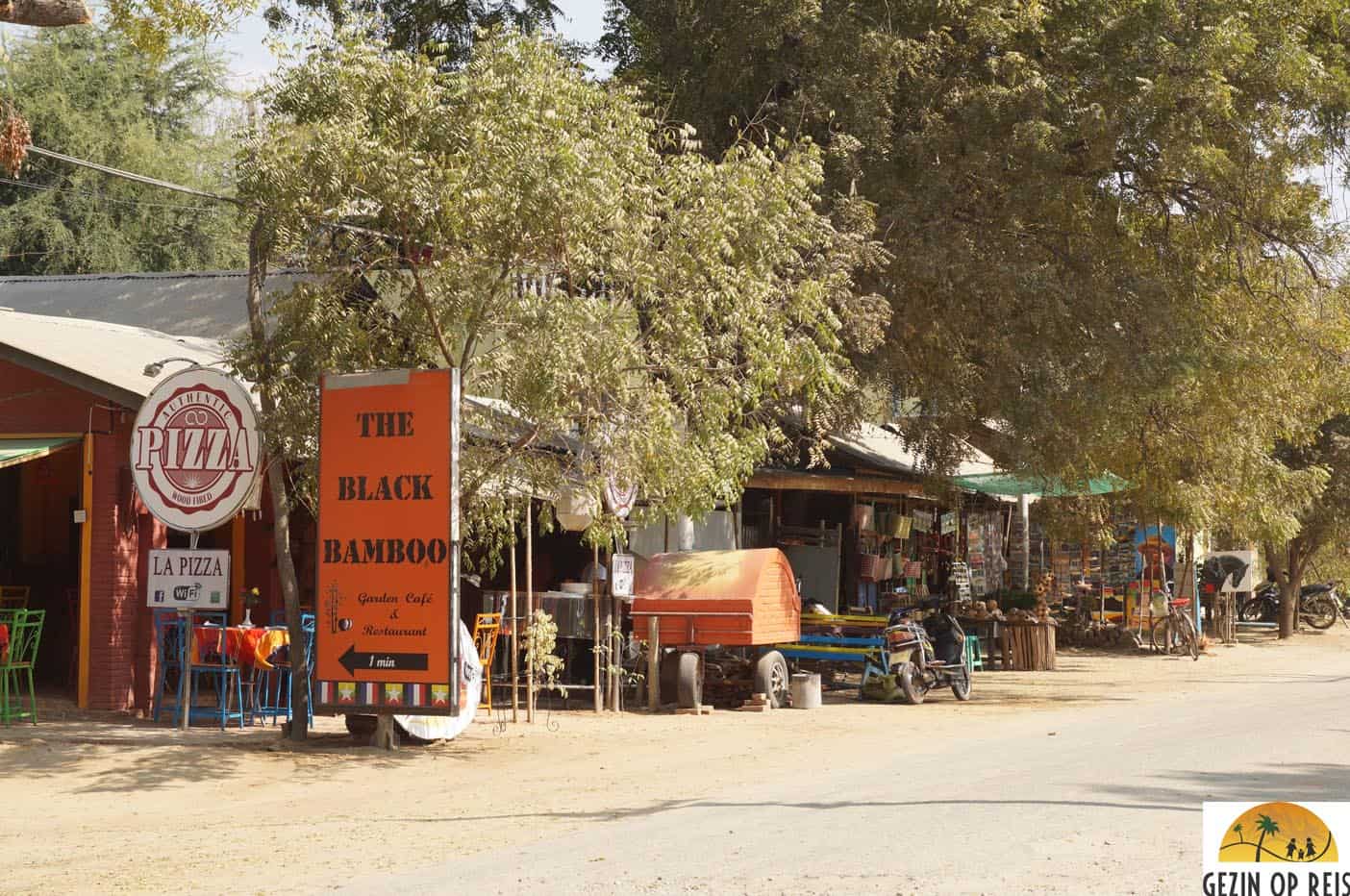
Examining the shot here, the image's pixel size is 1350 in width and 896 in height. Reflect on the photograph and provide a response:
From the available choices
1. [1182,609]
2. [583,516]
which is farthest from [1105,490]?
[583,516]

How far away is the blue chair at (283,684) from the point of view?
44.5ft

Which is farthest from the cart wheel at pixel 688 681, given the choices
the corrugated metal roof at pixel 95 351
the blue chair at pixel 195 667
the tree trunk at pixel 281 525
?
the corrugated metal roof at pixel 95 351

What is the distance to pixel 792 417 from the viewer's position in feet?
68.9

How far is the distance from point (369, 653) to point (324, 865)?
4285 mm

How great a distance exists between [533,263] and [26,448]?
18.3ft

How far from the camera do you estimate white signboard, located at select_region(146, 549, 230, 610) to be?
44.0ft

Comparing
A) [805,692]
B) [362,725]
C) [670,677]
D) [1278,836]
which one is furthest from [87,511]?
[1278,836]

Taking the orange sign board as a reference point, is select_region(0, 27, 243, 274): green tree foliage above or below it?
above

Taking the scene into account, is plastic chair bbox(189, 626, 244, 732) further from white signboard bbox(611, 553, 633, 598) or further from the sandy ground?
white signboard bbox(611, 553, 633, 598)

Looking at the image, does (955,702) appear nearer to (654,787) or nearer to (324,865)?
(654,787)

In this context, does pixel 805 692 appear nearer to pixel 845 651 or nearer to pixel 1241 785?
pixel 845 651

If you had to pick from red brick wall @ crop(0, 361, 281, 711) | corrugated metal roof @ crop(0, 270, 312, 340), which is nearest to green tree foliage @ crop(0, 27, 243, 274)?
corrugated metal roof @ crop(0, 270, 312, 340)

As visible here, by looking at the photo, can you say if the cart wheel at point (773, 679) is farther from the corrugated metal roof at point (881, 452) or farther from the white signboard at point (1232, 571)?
the white signboard at point (1232, 571)

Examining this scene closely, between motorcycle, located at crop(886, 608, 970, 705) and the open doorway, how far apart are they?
9.83m
